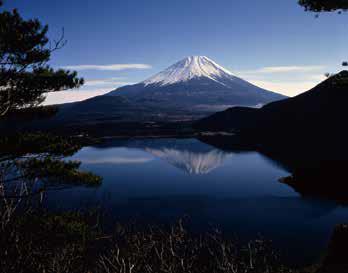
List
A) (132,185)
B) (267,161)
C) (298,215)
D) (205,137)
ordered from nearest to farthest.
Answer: (298,215), (132,185), (267,161), (205,137)

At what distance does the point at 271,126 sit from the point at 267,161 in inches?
1744

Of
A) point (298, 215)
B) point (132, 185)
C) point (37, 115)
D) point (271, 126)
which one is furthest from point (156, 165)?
point (37, 115)

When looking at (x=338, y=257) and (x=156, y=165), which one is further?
(x=156, y=165)

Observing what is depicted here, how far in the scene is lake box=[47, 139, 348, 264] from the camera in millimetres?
36438

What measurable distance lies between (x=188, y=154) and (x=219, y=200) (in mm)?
59200

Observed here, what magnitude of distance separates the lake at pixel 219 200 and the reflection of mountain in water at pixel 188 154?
0.59m

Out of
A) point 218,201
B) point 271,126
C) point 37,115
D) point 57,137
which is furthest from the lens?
point 271,126

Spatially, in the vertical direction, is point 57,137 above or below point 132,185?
above

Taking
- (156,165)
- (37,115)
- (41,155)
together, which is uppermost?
(37,115)

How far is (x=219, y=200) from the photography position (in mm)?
51281

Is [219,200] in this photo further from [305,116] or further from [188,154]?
[305,116]

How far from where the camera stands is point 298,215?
4312cm

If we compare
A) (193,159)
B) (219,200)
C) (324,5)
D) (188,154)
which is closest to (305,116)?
(188,154)

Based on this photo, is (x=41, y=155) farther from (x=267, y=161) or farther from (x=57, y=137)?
(x=267, y=161)
